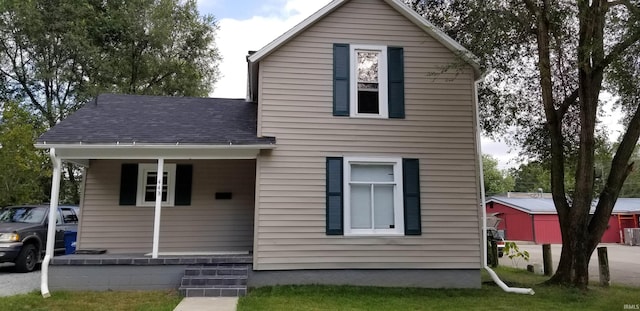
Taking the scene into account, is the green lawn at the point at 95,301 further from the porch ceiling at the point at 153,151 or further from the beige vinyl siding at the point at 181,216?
the porch ceiling at the point at 153,151

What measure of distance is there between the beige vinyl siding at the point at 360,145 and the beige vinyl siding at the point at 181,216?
182cm

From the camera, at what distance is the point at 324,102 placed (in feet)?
28.5

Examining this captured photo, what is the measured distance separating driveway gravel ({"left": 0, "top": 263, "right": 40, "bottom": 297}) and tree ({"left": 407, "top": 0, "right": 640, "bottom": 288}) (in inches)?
384

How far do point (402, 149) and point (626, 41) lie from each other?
14.2ft

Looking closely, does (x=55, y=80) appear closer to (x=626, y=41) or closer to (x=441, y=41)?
(x=441, y=41)

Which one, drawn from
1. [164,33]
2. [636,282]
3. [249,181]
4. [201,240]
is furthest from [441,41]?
[164,33]

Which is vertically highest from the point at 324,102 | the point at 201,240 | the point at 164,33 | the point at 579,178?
the point at 164,33

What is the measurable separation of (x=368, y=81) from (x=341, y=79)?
1.93 ft

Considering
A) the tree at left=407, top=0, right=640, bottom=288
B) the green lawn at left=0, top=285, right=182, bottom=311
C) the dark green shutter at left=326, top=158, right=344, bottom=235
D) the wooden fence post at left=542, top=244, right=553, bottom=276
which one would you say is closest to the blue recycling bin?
the green lawn at left=0, top=285, right=182, bottom=311

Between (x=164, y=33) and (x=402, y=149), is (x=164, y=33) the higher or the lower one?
the higher one

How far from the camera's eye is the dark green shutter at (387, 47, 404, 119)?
8.85 meters

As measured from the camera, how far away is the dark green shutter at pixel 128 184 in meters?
9.61

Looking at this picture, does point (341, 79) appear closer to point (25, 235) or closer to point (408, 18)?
point (408, 18)

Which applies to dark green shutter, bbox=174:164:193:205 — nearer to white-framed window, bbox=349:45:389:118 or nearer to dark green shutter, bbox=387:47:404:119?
white-framed window, bbox=349:45:389:118
